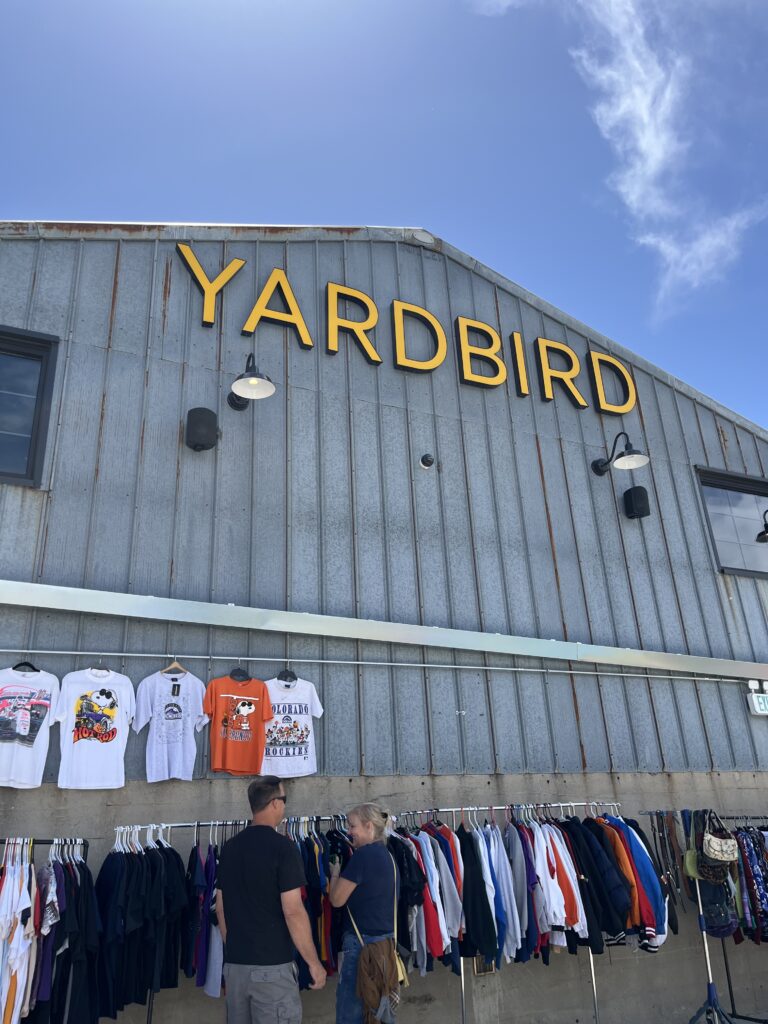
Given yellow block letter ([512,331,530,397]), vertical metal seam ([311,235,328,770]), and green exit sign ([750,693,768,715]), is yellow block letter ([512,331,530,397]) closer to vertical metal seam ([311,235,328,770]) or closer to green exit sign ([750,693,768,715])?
vertical metal seam ([311,235,328,770])

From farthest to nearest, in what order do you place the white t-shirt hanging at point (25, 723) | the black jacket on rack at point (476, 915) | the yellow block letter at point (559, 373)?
the yellow block letter at point (559, 373) → the black jacket on rack at point (476, 915) → the white t-shirt hanging at point (25, 723)

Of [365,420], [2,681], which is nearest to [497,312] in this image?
[365,420]

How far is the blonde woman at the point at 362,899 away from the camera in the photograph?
14.9 ft

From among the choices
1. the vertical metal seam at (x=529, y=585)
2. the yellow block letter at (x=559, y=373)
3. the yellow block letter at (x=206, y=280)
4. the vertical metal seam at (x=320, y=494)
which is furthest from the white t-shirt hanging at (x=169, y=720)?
the yellow block letter at (x=559, y=373)

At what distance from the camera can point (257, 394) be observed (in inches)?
259

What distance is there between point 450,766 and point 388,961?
2.44 m

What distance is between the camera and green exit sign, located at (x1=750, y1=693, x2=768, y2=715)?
346 inches

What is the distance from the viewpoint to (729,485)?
10.5m

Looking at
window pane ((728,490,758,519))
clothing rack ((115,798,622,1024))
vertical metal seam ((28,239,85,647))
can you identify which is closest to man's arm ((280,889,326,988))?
clothing rack ((115,798,622,1024))

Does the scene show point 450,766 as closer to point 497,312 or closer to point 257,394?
point 257,394

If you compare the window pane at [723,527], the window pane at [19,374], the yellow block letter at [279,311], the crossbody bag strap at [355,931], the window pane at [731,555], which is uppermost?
the yellow block letter at [279,311]

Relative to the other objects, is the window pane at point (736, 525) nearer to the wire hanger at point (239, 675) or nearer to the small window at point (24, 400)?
the wire hanger at point (239, 675)

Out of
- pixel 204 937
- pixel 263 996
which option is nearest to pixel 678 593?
pixel 204 937

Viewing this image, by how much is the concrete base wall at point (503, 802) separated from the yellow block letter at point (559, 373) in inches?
181
